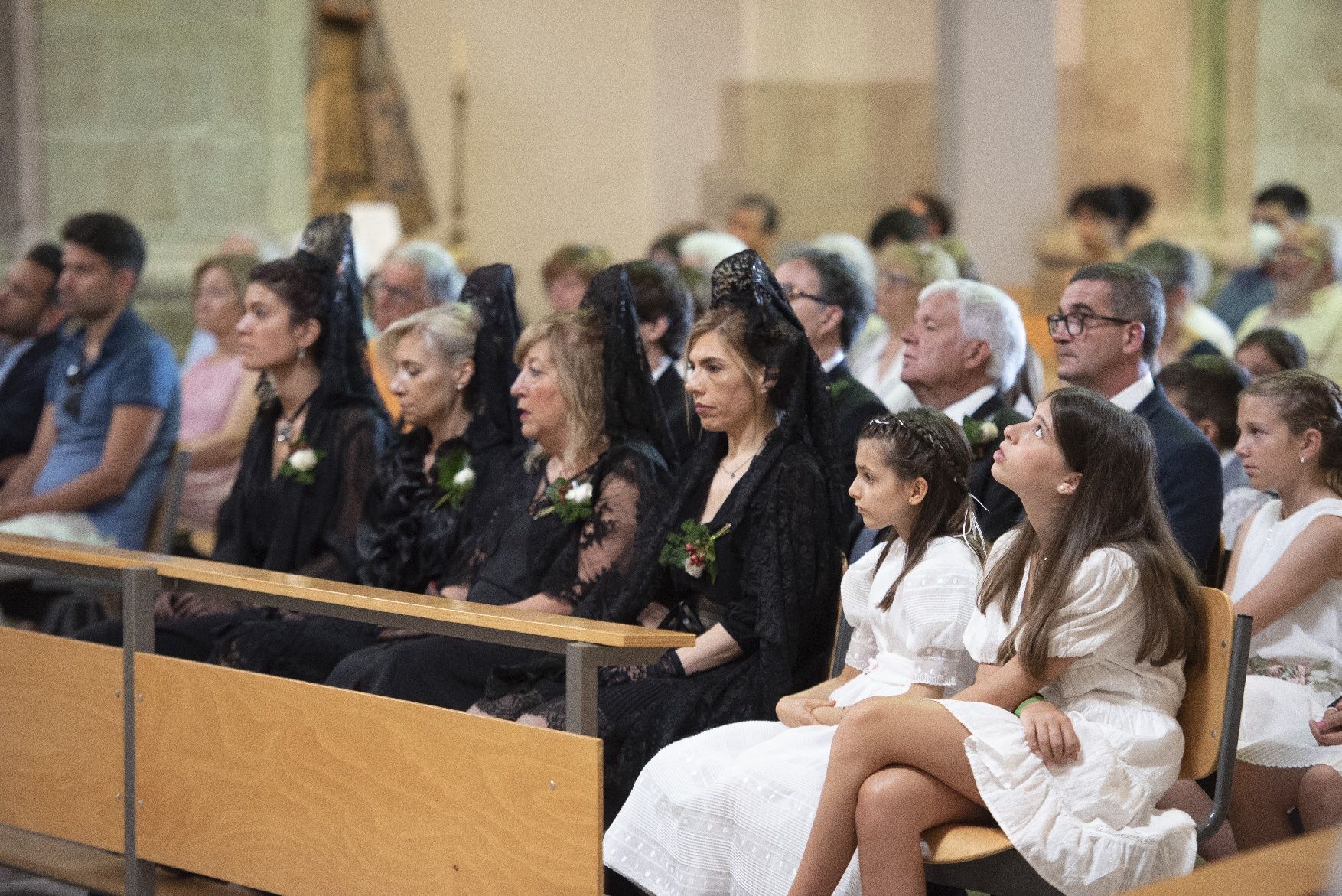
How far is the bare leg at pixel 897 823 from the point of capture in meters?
3.09

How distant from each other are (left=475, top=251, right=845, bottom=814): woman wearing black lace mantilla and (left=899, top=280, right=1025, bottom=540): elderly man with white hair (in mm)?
618

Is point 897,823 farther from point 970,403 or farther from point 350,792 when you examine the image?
point 970,403

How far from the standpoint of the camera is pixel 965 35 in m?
11.3

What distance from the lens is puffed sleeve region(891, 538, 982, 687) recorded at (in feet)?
11.6

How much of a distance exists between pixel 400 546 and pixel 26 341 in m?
3.09

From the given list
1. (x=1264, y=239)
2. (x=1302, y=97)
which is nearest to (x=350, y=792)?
(x=1264, y=239)

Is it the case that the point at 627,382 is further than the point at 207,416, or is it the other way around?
the point at 207,416

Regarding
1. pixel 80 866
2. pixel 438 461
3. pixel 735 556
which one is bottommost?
pixel 80 866

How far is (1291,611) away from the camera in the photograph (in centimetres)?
386

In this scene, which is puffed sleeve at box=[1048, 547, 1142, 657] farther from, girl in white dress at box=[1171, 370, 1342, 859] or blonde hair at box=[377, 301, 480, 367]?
blonde hair at box=[377, 301, 480, 367]

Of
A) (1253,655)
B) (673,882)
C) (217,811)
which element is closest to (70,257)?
(217,811)

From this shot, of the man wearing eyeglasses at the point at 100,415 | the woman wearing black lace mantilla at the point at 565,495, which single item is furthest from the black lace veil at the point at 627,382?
the man wearing eyeglasses at the point at 100,415

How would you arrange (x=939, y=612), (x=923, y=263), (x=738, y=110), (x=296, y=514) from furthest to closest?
(x=738, y=110)
(x=923, y=263)
(x=296, y=514)
(x=939, y=612)

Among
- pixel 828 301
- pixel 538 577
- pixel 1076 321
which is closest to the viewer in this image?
pixel 1076 321
